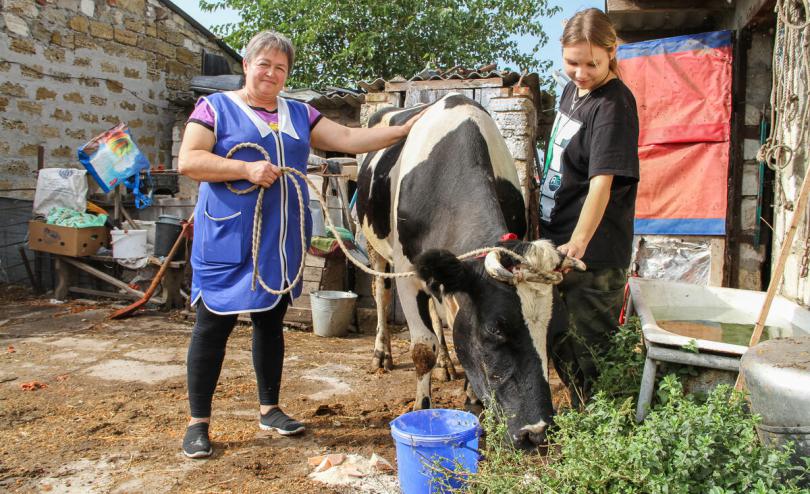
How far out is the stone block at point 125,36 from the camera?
9336 mm

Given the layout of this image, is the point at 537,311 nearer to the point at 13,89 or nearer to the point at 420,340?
the point at 420,340

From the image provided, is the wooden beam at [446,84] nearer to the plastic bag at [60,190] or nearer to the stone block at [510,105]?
the stone block at [510,105]

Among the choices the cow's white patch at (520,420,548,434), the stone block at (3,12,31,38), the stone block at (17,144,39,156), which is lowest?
the cow's white patch at (520,420,548,434)

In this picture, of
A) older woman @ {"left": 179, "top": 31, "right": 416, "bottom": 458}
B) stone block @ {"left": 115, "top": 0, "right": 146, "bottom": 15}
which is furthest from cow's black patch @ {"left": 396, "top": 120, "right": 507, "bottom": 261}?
stone block @ {"left": 115, "top": 0, "right": 146, "bottom": 15}

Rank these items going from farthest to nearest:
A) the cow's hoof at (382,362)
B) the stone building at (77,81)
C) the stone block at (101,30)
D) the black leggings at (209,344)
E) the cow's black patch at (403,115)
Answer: the stone block at (101,30) < the stone building at (77,81) < the cow's hoof at (382,362) < the cow's black patch at (403,115) < the black leggings at (209,344)

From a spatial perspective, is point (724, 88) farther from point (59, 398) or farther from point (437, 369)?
point (59, 398)

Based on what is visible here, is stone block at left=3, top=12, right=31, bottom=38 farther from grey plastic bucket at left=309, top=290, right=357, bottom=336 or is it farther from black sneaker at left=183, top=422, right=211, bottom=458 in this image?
black sneaker at left=183, top=422, right=211, bottom=458

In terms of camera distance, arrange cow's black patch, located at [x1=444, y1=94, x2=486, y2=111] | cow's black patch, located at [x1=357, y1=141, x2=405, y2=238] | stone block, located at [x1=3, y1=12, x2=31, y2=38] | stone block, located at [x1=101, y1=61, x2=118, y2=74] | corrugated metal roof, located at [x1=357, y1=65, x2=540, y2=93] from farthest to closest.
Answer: stone block, located at [x1=101, y1=61, x2=118, y2=74], stone block, located at [x1=3, y1=12, x2=31, y2=38], corrugated metal roof, located at [x1=357, y1=65, x2=540, y2=93], cow's black patch, located at [x1=357, y1=141, x2=405, y2=238], cow's black patch, located at [x1=444, y1=94, x2=486, y2=111]

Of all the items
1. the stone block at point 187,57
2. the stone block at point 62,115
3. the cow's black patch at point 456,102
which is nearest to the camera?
the cow's black patch at point 456,102

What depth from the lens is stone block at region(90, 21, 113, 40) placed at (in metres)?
8.98

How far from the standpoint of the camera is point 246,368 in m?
4.59

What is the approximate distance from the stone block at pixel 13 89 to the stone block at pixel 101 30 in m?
1.45

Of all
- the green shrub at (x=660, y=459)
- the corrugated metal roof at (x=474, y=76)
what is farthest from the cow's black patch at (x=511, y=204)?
the corrugated metal roof at (x=474, y=76)

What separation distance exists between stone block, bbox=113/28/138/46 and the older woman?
25.5 feet
